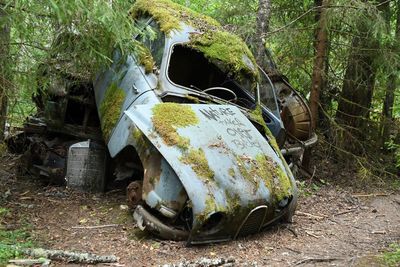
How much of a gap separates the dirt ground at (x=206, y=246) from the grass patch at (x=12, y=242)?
0.11 meters

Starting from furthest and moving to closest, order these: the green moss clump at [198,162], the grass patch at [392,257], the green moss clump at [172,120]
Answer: the green moss clump at [172,120] < the green moss clump at [198,162] < the grass patch at [392,257]

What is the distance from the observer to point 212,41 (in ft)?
22.7

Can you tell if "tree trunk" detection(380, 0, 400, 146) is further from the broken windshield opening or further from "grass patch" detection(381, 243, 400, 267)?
"grass patch" detection(381, 243, 400, 267)

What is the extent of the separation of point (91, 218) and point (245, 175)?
203 cm

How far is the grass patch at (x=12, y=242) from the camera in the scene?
13.7 ft

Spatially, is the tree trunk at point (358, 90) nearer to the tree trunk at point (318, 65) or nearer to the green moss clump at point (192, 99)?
the tree trunk at point (318, 65)

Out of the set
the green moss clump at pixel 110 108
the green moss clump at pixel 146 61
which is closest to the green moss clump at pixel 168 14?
the green moss clump at pixel 146 61

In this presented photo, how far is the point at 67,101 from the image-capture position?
7.53 metres

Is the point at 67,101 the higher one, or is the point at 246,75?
the point at 246,75

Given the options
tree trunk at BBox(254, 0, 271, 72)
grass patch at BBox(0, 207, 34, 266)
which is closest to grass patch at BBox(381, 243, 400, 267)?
grass patch at BBox(0, 207, 34, 266)

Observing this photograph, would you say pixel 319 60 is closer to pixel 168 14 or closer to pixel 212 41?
pixel 212 41

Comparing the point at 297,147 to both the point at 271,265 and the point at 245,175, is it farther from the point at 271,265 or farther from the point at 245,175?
the point at 271,265

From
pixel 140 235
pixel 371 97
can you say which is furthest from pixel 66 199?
pixel 371 97

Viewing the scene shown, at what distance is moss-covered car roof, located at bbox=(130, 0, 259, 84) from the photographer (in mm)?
6832
